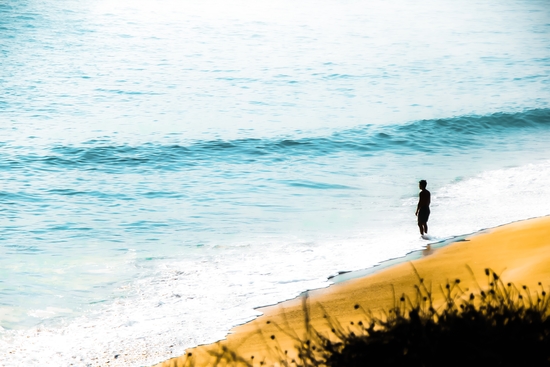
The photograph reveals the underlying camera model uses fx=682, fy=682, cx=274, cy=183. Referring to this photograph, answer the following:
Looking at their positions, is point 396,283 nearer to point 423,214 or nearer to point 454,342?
point 423,214

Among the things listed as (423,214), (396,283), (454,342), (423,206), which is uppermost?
(454,342)

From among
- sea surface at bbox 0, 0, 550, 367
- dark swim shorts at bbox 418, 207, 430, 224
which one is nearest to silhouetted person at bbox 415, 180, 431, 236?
dark swim shorts at bbox 418, 207, 430, 224

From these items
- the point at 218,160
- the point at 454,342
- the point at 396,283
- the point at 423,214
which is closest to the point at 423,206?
the point at 423,214

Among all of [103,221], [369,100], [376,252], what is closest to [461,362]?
[376,252]

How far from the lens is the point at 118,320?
33.0 ft

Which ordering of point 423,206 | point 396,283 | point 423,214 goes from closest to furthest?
point 396,283 → point 423,206 → point 423,214

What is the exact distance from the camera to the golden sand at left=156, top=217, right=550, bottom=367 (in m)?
8.68

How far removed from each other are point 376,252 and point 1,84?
31.6 metres

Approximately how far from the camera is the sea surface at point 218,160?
1105cm

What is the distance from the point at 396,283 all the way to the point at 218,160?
14.8 metres

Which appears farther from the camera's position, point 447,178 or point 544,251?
point 447,178

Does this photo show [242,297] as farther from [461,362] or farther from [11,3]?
[11,3]

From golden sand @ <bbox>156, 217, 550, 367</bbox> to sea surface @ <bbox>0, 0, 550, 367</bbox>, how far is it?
2.03ft

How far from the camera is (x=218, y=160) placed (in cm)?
2452
